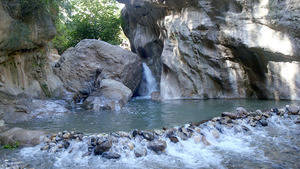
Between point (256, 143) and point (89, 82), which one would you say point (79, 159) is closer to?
point (256, 143)

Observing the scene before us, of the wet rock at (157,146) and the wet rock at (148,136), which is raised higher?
the wet rock at (148,136)

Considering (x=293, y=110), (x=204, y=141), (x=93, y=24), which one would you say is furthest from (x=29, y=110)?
(x=93, y=24)

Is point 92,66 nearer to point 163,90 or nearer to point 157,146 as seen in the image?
point 163,90

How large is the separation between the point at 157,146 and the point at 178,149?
397 millimetres

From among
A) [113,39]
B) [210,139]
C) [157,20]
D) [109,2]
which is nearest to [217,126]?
[210,139]

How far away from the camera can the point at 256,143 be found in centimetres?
489

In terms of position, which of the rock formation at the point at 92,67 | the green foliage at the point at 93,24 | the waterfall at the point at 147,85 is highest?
the green foliage at the point at 93,24

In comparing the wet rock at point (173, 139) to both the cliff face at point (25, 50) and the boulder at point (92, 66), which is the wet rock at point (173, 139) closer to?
the cliff face at point (25, 50)

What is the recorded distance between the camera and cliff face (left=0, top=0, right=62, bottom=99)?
8.44 m

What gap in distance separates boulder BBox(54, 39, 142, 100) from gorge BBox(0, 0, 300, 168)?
5cm

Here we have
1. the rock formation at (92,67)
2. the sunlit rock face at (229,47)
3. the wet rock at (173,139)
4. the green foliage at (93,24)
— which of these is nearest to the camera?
the wet rock at (173,139)

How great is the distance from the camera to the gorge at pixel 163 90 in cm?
447

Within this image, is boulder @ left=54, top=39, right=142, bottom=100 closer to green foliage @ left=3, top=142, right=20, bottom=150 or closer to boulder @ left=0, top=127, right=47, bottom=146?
boulder @ left=0, top=127, right=47, bottom=146

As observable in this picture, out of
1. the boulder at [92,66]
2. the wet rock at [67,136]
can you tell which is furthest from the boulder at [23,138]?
the boulder at [92,66]
